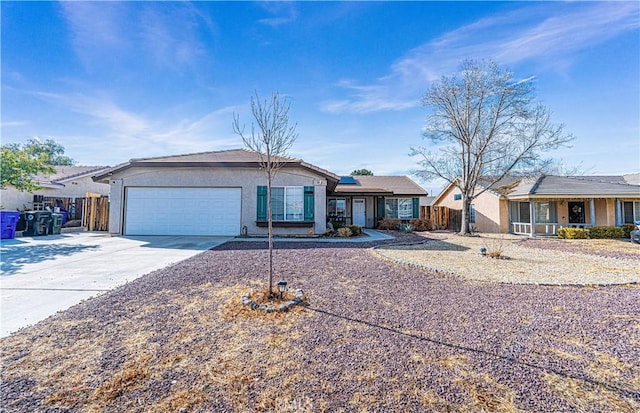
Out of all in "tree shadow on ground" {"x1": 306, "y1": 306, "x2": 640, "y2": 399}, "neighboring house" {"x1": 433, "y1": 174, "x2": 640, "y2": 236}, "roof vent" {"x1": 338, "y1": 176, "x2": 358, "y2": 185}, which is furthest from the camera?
"roof vent" {"x1": 338, "y1": 176, "x2": 358, "y2": 185}

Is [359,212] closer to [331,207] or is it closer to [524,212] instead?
[331,207]

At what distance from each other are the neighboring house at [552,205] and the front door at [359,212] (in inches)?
312

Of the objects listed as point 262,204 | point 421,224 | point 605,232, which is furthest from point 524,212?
point 262,204

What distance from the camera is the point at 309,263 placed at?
7.02 m

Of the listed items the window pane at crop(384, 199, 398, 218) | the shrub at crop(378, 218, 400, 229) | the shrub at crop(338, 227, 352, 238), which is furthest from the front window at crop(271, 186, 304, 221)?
the window pane at crop(384, 199, 398, 218)

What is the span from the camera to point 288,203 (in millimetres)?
12719

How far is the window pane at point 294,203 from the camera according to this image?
12672 millimetres

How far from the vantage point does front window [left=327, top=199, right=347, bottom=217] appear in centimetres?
1927

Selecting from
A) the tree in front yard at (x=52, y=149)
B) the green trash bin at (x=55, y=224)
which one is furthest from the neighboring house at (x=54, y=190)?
the tree in front yard at (x=52, y=149)

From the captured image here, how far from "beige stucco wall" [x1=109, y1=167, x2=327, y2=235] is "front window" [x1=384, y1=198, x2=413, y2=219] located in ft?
27.2

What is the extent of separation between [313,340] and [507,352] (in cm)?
199

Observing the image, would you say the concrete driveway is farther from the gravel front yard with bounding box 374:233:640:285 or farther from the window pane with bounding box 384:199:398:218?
the window pane with bounding box 384:199:398:218

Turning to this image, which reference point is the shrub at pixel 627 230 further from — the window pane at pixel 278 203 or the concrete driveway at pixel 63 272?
the concrete driveway at pixel 63 272

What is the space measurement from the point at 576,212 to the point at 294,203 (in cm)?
1772
